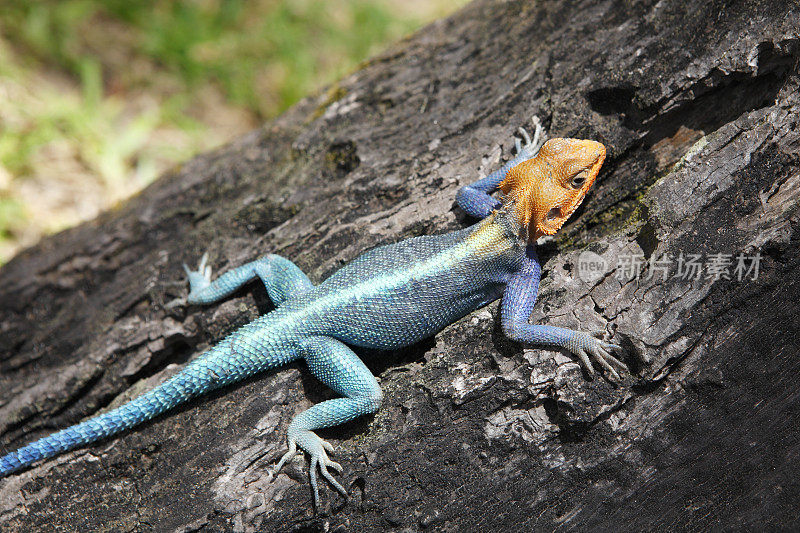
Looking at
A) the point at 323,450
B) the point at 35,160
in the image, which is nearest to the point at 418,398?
the point at 323,450

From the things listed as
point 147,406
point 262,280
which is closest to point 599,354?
point 262,280

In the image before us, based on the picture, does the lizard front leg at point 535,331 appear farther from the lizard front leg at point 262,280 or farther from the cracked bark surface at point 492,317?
the lizard front leg at point 262,280

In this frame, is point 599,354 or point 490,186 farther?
point 490,186

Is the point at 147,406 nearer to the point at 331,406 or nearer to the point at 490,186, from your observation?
the point at 331,406

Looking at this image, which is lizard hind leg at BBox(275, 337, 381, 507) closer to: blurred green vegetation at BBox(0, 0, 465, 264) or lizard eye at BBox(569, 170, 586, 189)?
lizard eye at BBox(569, 170, 586, 189)

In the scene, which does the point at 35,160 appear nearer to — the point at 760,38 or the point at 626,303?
the point at 626,303

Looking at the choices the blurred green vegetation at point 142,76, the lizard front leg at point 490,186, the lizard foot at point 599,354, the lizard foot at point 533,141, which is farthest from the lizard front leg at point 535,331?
the blurred green vegetation at point 142,76
